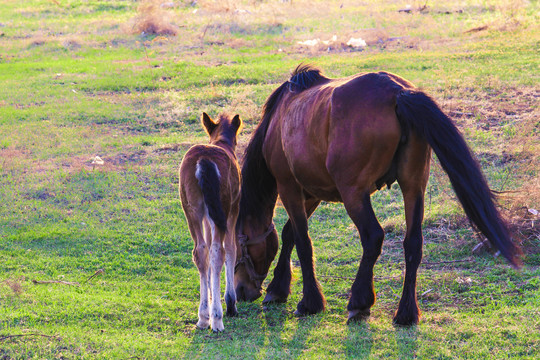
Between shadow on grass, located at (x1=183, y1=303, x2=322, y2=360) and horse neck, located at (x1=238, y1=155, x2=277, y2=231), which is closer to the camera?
shadow on grass, located at (x1=183, y1=303, x2=322, y2=360)

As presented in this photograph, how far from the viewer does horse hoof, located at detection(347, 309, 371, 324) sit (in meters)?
5.25

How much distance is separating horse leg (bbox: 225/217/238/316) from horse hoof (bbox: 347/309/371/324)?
3.67 ft

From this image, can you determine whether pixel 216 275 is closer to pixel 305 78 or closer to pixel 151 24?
pixel 305 78

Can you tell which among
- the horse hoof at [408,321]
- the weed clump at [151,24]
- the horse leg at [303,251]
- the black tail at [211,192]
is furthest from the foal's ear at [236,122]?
the weed clump at [151,24]

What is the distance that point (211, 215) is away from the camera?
17.3 feet

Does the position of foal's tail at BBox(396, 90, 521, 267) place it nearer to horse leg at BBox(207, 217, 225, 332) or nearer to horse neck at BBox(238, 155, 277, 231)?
horse leg at BBox(207, 217, 225, 332)

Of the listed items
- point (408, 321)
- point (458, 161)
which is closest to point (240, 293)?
point (408, 321)

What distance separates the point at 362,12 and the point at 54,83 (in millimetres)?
13500

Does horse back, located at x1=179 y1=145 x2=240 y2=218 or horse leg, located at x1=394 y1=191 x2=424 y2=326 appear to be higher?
horse back, located at x1=179 y1=145 x2=240 y2=218

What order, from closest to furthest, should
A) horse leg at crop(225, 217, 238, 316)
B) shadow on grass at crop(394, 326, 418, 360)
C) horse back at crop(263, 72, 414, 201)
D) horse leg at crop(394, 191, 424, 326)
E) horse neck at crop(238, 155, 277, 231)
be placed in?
shadow on grass at crop(394, 326, 418, 360), horse back at crop(263, 72, 414, 201), horse leg at crop(394, 191, 424, 326), horse leg at crop(225, 217, 238, 316), horse neck at crop(238, 155, 277, 231)

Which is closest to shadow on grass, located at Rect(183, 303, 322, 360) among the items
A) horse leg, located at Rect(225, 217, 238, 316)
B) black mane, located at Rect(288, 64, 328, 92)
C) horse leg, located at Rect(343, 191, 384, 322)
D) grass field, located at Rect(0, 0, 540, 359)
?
grass field, located at Rect(0, 0, 540, 359)

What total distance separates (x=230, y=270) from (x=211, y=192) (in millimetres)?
931

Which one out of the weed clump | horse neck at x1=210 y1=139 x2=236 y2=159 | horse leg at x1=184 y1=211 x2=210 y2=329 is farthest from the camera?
the weed clump

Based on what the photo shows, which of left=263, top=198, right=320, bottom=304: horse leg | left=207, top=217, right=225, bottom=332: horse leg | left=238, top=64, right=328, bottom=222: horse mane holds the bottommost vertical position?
left=263, top=198, right=320, bottom=304: horse leg
